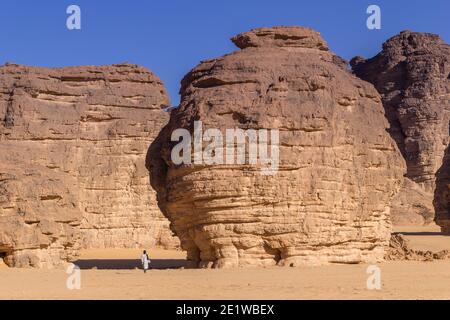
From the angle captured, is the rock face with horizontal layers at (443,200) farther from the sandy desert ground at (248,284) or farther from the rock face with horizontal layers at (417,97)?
the sandy desert ground at (248,284)

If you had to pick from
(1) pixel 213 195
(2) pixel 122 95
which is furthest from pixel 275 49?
(2) pixel 122 95

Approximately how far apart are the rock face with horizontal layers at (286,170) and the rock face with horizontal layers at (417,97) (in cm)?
3589

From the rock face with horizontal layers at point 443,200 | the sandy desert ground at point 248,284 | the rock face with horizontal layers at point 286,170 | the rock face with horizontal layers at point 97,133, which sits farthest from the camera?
the rock face with horizontal layers at point 443,200

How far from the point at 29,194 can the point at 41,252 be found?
1808 mm

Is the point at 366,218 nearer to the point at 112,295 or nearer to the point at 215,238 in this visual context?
the point at 215,238

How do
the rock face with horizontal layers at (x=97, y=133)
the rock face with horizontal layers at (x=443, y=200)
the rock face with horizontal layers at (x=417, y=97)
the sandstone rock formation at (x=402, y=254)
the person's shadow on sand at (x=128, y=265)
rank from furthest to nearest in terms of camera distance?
the rock face with horizontal layers at (x=417, y=97)
the rock face with horizontal layers at (x=443, y=200)
the rock face with horizontal layers at (x=97, y=133)
the person's shadow on sand at (x=128, y=265)
the sandstone rock formation at (x=402, y=254)

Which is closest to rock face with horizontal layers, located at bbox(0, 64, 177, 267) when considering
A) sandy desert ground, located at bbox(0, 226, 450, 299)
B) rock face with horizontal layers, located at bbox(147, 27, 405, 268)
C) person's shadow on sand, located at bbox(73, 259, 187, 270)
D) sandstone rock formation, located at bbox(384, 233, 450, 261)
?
person's shadow on sand, located at bbox(73, 259, 187, 270)

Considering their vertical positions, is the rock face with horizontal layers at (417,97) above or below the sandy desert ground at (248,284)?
above

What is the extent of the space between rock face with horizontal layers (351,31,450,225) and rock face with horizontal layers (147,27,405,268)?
118 ft

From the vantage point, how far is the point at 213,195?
62.1 ft

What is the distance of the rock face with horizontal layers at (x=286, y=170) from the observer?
18.9 metres

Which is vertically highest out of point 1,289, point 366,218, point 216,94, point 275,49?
point 275,49

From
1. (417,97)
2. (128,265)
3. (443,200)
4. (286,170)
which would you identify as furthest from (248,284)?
(417,97)

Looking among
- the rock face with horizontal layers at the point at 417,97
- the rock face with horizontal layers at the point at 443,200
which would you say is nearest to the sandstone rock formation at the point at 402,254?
the rock face with horizontal layers at the point at 443,200
